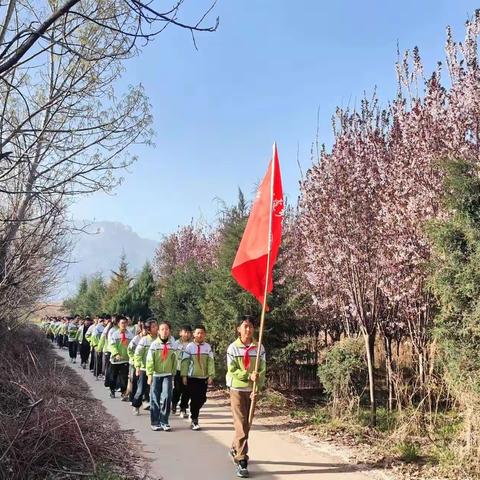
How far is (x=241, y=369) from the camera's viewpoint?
727cm

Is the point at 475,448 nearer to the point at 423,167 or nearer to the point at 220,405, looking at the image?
the point at 423,167

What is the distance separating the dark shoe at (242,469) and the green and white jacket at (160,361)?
3.14 metres

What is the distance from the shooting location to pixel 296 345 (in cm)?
1195

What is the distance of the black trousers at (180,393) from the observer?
1059 centimetres

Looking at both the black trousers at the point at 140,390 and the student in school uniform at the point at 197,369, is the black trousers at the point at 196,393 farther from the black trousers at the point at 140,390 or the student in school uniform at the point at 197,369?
the black trousers at the point at 140,390

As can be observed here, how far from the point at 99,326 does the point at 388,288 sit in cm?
1077

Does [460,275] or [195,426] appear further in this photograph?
[195,426]

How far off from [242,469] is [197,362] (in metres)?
3.36

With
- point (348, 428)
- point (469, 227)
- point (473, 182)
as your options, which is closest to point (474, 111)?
point (473, 182)

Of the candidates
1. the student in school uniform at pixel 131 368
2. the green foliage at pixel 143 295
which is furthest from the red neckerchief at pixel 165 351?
the green foliage at pixel 143 295

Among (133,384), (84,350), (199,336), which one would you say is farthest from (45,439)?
(84,350)

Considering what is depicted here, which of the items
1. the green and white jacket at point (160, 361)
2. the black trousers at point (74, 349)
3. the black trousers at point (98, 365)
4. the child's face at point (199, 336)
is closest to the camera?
the green and white jacket at point (160, 361)

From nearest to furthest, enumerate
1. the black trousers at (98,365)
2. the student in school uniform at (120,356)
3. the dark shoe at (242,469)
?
the dark shoe at (242,469) → the student in school uniform at (120,356) → the black trousers at (98,365)

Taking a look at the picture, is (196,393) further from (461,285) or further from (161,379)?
(461,285)
